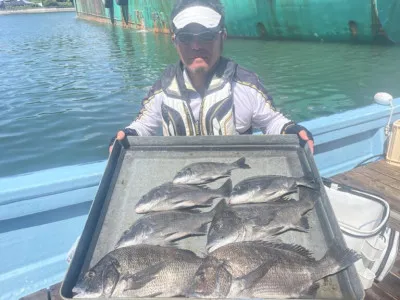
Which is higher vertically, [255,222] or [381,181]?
[255,222]

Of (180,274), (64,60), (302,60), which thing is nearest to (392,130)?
(180,274)

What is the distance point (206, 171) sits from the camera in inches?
96.9

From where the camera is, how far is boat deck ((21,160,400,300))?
8.79 ft

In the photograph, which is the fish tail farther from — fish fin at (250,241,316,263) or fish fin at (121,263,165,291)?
fish fin at (121,263,165,291)

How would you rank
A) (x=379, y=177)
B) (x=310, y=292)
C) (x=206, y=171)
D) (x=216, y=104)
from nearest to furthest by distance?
(x=310, y=292) → (x=206, y=171) → (x=216, y=104) → (x=379, y=177)

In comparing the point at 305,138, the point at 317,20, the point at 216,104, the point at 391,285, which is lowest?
the point at 391,285

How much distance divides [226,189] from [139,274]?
0.87 m

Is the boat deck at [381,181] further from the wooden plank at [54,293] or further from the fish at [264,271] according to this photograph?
the wooden plank at [54,293]

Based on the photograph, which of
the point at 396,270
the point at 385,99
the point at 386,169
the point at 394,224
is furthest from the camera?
the point at 385,99

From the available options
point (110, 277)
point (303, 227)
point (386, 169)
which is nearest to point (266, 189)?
point (303, 227)

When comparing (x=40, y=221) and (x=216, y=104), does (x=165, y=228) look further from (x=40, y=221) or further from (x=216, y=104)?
(x=40, y=221)

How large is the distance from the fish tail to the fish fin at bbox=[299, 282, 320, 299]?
0.11ft

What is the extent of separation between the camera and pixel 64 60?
69.4 feet

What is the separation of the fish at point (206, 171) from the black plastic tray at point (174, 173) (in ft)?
0.16
